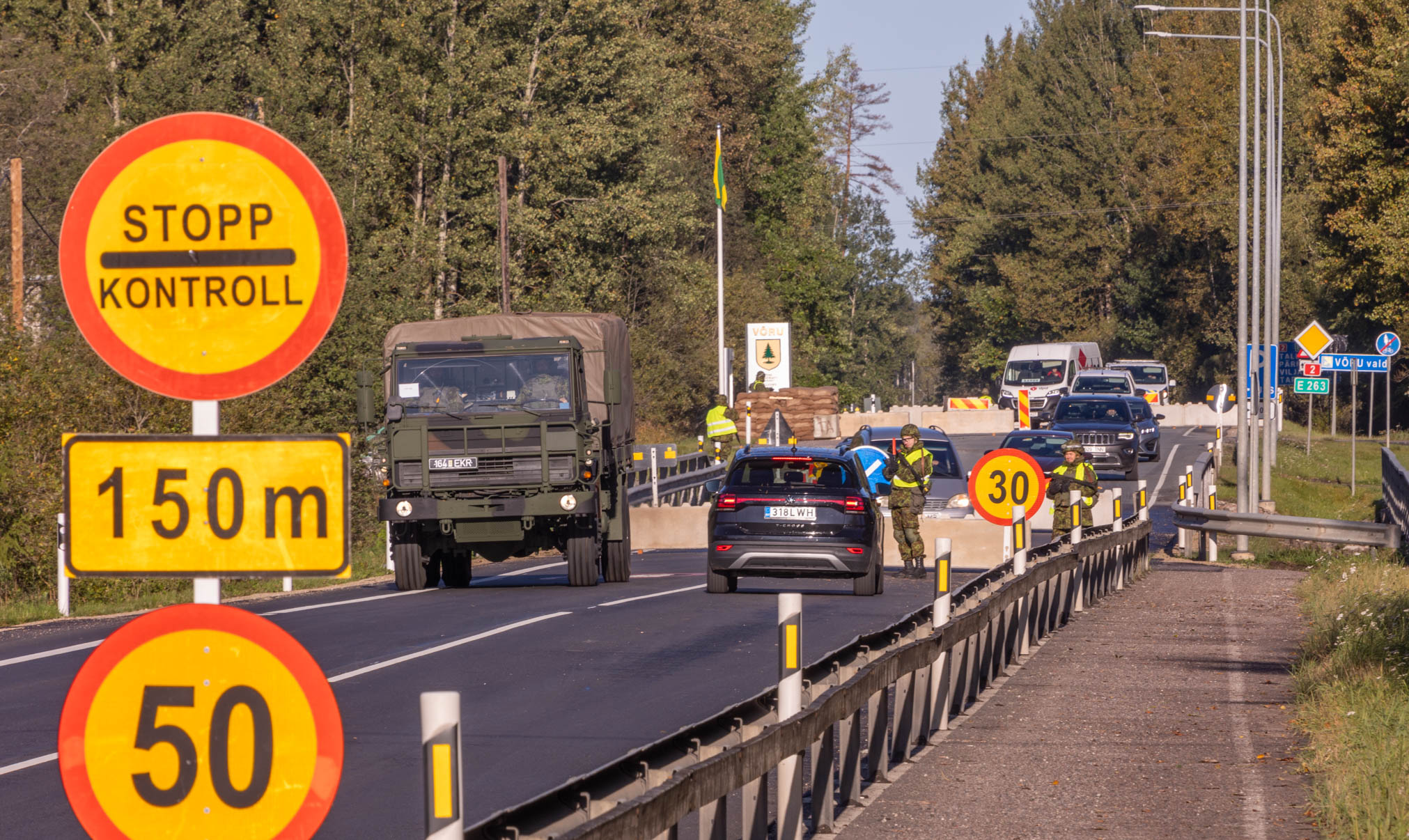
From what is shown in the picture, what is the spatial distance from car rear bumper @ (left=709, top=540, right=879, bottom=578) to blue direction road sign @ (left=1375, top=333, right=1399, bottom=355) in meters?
22.8

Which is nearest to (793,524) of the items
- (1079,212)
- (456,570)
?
(456,570)

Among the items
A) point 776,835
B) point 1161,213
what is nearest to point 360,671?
point 776,835

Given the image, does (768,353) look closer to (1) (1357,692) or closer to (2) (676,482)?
(2) (676,482)

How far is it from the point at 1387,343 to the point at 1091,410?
679cm

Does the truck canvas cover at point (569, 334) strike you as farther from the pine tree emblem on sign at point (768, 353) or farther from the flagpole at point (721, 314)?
the pine tree emblem on sign at point (768, 353)

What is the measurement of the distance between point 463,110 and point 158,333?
1839 inches

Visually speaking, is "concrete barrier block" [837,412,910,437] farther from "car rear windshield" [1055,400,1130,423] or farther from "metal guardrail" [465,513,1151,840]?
"metal guardrail" [465,513,1151,840]

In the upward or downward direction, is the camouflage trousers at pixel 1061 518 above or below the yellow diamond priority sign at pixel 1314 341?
below

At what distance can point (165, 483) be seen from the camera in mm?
3979

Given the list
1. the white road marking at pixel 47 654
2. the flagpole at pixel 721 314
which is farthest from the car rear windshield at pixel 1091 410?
the white road marking at pixel 47 654

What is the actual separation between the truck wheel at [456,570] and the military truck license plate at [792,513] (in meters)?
4.59

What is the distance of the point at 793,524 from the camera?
63.7ft

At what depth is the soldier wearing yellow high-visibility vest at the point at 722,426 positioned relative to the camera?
36.8 m

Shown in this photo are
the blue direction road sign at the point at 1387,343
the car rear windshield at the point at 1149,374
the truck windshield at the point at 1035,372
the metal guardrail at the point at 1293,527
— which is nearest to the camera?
the metal guardrail at the point at 1293,527
